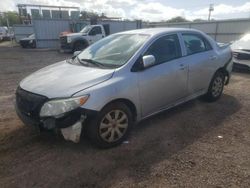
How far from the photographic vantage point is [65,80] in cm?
327

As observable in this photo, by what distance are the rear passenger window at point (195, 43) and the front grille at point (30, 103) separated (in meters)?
2.81

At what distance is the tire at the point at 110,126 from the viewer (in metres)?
3.15

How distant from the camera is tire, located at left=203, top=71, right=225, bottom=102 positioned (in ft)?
16.8

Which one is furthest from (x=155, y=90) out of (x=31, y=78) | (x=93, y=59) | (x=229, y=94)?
Answer: (x=229, y=94)

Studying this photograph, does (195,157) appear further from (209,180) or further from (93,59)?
(93,59)

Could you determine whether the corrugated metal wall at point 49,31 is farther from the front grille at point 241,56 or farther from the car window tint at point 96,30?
the front grille at point 241,56

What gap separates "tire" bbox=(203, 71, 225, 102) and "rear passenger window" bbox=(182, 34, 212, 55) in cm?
68

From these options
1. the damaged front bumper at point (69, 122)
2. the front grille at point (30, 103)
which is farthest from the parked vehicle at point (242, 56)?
the front grille at point (30, 103)

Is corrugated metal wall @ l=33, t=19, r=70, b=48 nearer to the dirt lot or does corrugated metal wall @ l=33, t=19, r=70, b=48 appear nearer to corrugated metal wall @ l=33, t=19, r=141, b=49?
corrugated metal wall @ l=33, t=19, r=141, b=49

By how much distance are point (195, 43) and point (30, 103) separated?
332 cm

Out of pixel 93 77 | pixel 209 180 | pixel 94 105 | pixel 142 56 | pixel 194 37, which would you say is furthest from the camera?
pixel 194 37

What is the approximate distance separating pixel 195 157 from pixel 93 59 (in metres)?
2.20

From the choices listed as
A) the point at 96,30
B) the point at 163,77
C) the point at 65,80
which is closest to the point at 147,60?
the point at 163,77

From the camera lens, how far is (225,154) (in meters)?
3.28
